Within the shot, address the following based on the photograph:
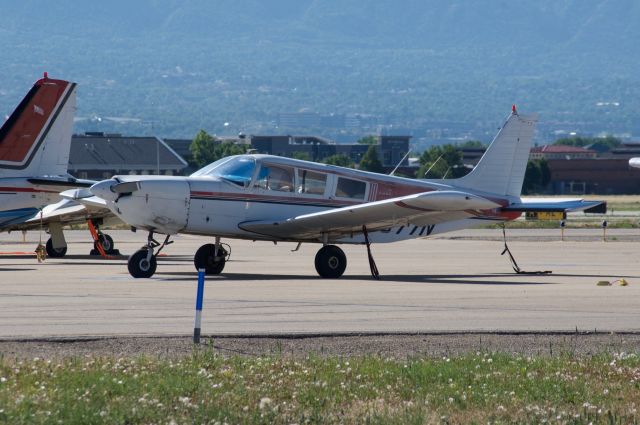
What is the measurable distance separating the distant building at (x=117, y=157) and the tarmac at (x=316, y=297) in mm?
86136

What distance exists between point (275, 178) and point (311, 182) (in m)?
0.78

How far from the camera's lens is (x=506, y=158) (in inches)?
1000

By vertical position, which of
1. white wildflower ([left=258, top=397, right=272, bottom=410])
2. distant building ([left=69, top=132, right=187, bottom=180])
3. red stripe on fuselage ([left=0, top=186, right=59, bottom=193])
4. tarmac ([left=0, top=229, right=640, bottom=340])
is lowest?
white wildflower ([left=258, top=397, right=272, bottom=410])

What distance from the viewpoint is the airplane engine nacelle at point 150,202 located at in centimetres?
2219

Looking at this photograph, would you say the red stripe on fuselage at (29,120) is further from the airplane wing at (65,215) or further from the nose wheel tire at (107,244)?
the nose wheel tire at (107,244)

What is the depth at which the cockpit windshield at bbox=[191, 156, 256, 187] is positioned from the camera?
23234 mm

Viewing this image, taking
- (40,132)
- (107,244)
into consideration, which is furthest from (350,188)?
(107,244)

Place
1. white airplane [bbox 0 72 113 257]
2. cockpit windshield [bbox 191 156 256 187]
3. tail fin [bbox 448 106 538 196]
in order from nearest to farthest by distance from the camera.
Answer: cockpit windshield [bbox 191 156 256 187] < tail fin [bbox 448 106 538 196] < white airplane [bbox 0 72 113 257]

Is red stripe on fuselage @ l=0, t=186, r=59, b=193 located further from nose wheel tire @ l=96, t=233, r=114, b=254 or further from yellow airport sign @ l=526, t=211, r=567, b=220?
yellow airport sign @ l=526, t=211, r=567, b=220

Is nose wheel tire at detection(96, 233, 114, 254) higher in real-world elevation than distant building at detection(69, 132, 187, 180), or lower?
lower

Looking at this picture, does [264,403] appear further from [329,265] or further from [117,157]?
[117,157]

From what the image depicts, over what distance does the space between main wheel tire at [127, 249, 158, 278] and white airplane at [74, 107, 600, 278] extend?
2 centimetres

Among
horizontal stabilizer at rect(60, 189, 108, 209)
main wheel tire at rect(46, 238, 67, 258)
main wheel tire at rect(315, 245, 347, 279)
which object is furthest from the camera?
main wheel tire at rect(46, 238, 67, 258)

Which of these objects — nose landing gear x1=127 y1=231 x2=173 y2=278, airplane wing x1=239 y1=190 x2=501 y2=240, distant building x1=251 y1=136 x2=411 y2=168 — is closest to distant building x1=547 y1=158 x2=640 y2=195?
distant building x1=251 y1=136 x2=411 y2=168
